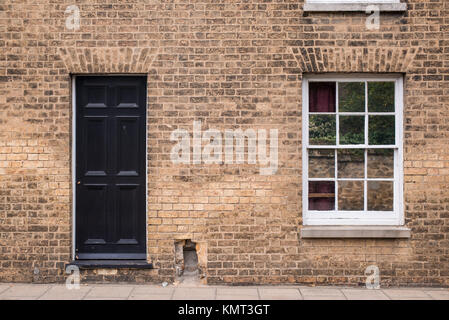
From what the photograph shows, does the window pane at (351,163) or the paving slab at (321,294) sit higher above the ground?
the window pane at (351,163)

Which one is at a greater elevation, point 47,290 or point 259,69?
point 259,69

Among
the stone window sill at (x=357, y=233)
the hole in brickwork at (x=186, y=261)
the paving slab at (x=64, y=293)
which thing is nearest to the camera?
the paving slab at (x=64, y=293)

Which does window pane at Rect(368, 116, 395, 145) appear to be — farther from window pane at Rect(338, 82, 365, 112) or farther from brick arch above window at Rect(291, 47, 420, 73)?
brick arch above window at Rect(291, 47, 420, 73)

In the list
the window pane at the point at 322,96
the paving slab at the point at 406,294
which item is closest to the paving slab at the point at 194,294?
the paving slab at the point at 406,294

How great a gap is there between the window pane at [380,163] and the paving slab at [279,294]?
6.61 ft

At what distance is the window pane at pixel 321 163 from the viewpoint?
22.1 feet

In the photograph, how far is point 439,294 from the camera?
620 cm

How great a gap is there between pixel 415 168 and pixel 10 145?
18.8ft

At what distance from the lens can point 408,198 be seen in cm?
→ 653

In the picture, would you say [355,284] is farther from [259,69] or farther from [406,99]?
[259,69]

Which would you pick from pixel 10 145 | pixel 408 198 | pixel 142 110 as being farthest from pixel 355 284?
pixel 10 145

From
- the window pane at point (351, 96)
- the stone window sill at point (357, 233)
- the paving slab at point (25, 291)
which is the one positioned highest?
the window pane at point (351, 96)

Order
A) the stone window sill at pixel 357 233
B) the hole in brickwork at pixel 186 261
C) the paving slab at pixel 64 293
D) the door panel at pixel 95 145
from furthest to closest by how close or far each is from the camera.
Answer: the door panel at pixel 95 145
the hole in brickwork at pixel 186 261
the stone window sill at pixel 357 233
the paving slab at pixel 64 293

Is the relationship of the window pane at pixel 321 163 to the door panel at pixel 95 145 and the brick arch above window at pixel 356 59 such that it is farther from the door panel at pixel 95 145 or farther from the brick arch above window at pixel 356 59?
the door panel at pixel 95 145
